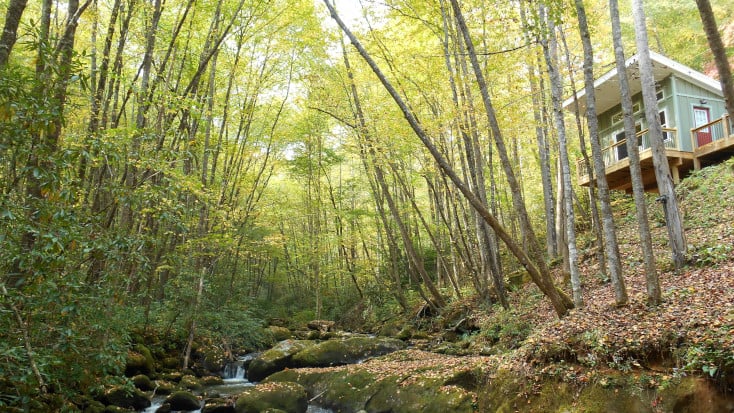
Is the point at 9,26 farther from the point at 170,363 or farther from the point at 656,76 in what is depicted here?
the point at 656,76

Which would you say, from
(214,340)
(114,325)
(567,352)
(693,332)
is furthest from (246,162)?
(693,332)

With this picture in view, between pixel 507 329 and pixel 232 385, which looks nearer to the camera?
pixel 507 329

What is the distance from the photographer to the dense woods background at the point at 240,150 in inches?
159

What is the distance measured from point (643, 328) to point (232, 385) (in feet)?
27.6

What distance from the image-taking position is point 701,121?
14500 millimetres

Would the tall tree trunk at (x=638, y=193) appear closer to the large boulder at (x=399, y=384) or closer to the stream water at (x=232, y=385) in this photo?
the large boulder at (x=399, y=384)

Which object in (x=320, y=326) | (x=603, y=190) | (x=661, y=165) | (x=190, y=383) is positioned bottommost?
(x=320, y=326)

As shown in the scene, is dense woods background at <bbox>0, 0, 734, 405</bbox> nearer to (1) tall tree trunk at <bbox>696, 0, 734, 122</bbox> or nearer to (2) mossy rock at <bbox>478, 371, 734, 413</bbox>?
(2) mossy rock at <bbox>478, 371, 734, 413</bbox>

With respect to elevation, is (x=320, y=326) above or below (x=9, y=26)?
below

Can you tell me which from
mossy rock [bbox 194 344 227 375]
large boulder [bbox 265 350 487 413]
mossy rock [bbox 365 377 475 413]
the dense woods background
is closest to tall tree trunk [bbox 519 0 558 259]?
the dense woods background

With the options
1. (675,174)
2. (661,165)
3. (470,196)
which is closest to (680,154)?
(675,174)

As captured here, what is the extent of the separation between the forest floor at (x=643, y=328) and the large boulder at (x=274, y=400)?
343 cm

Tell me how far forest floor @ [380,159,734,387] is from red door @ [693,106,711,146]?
17.0 feet

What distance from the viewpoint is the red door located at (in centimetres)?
1403
